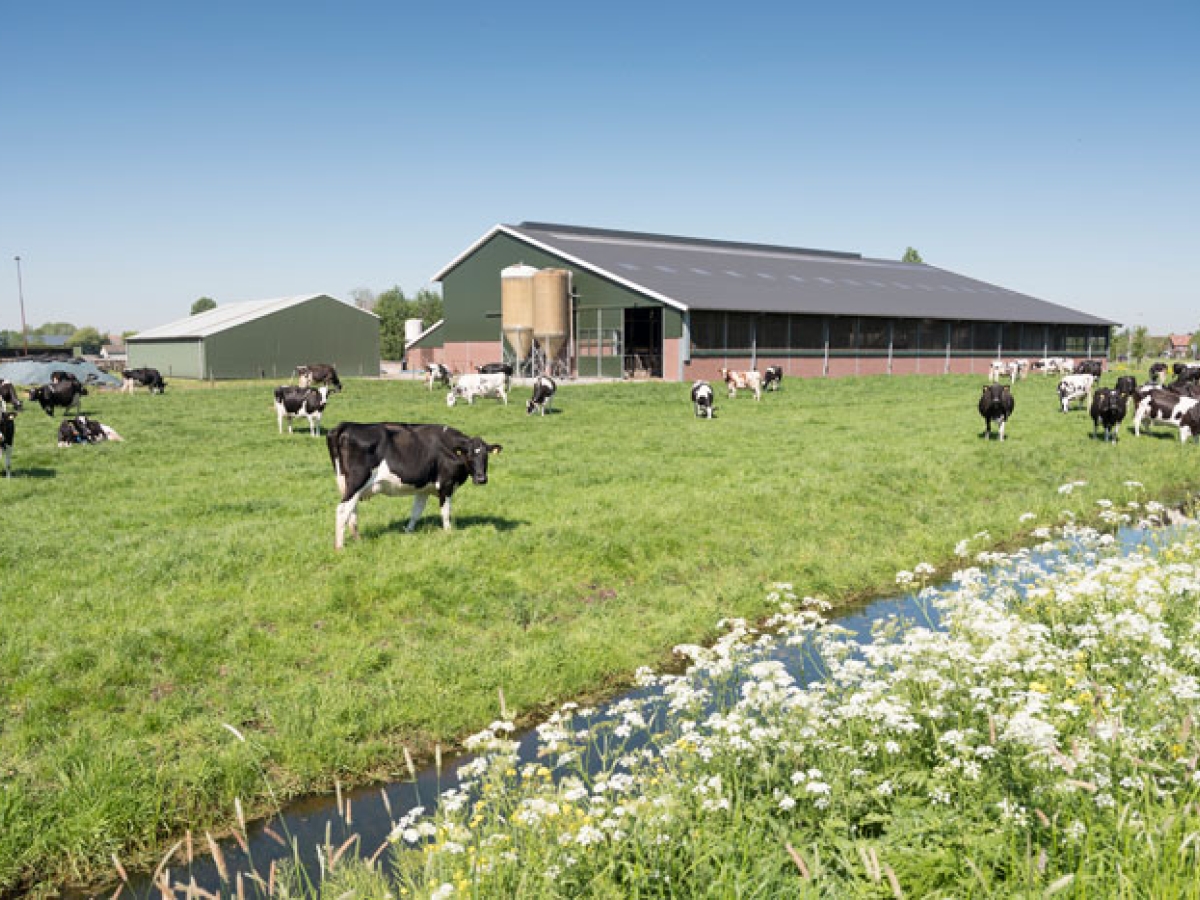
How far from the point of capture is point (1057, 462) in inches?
758

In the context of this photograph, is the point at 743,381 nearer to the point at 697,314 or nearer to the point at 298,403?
the point at 697,314

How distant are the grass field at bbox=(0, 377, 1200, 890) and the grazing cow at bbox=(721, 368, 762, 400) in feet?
42.7

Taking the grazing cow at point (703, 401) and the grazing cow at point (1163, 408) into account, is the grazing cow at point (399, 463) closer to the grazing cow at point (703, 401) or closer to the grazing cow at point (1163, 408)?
the grazing cow at point (703, 401)

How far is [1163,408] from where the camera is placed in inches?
894

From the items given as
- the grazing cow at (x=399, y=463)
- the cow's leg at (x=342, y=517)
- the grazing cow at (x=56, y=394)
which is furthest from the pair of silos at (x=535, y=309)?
the cow's leg at (x=342, y=517)

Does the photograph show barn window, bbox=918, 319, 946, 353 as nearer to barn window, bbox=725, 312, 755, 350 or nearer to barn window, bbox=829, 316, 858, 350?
barn window, bbox=829, 316, 858, 350

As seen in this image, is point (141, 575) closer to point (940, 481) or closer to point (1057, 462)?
point (940, 481)

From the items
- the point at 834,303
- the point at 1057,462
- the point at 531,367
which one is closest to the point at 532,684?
the point at 1057,462

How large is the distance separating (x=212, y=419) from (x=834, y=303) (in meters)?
33.1

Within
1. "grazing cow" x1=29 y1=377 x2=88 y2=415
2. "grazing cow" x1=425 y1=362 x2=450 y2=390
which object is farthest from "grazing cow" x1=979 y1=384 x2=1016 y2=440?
"grazing cow" x1=29 y1=377 x2=88 y2=415

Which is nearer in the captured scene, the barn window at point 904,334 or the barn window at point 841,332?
the barn window at point 841,332

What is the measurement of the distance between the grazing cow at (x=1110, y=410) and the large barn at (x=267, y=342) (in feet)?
158

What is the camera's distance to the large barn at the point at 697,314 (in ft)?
137

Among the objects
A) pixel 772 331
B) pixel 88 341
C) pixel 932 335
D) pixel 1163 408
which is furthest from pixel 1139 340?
pixel 88 341
